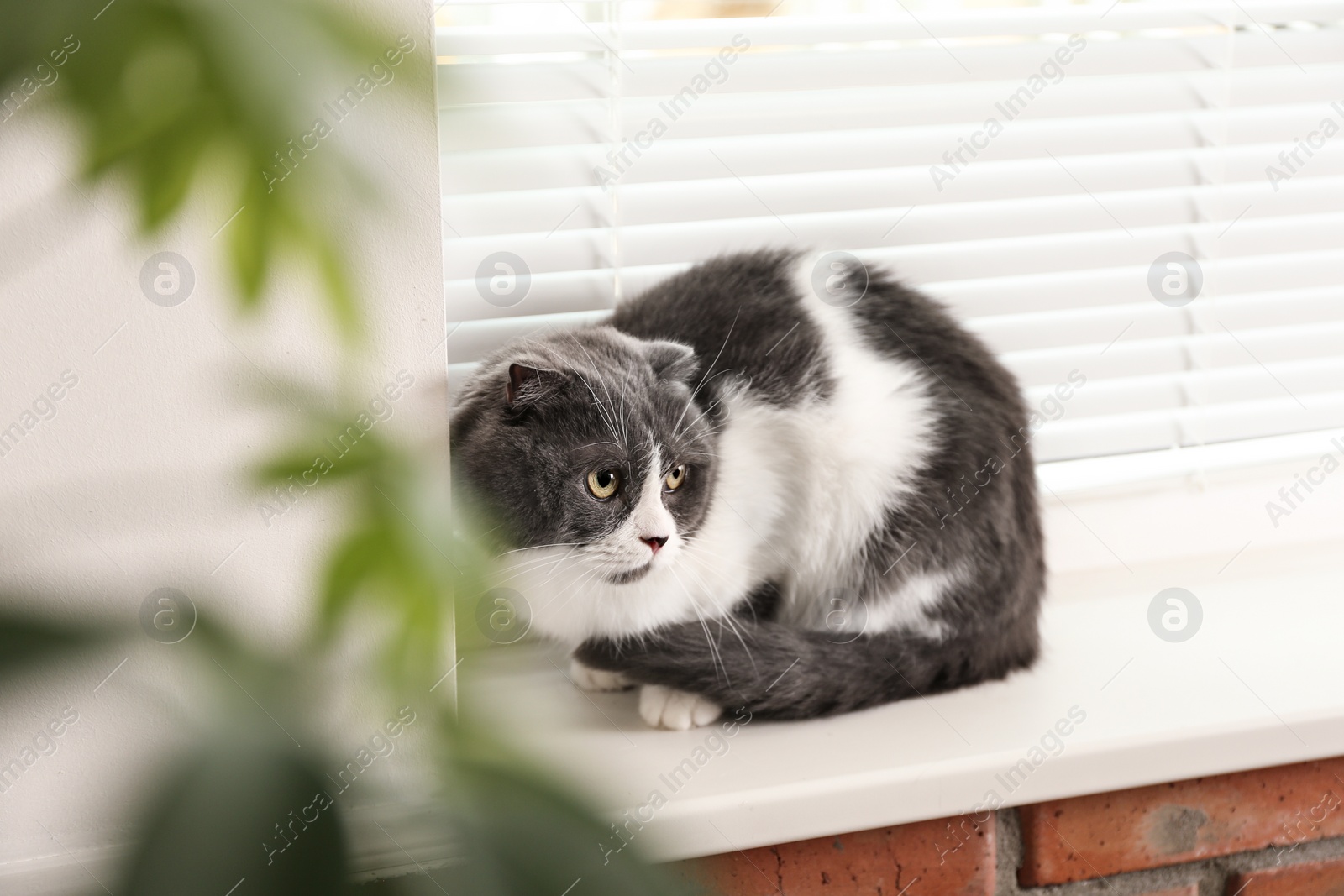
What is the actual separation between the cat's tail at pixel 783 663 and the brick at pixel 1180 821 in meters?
0.16

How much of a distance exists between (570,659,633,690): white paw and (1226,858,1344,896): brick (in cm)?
63

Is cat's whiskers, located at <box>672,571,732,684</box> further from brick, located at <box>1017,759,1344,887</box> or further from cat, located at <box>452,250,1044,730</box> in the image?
brick, located at <box>1017,759,1344,887</box>

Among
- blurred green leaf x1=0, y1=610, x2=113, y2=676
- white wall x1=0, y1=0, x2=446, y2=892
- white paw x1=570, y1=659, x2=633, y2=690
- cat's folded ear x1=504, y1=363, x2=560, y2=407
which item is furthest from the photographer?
white paw x1=570, y1=659, x2=633, y2=690

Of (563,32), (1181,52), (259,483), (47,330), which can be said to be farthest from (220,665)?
(1181,52)

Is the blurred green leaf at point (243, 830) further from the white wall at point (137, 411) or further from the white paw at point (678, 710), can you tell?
the white paw at point (678, 710)

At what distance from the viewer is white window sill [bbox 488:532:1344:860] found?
2.84 feet

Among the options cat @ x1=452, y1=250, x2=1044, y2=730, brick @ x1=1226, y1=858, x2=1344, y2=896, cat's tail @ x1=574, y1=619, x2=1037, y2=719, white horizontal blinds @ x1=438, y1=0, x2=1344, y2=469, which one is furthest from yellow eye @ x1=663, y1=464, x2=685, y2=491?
brick @ x1=1226, y1=858, x2=1344, y2=896

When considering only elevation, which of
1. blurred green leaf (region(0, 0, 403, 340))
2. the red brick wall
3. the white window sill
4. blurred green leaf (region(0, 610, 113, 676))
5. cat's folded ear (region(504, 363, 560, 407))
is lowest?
the red brick wall

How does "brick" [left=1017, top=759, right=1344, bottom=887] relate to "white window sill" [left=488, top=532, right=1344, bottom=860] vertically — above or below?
below

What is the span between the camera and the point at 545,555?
90 centimetres

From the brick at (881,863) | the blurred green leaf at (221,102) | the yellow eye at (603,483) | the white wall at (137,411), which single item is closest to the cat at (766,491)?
the yellow eye at (603,483)

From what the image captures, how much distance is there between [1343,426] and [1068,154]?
548 millimetres

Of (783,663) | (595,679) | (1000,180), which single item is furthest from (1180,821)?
(1000,180)

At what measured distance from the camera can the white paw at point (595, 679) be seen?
1015 millimetres
